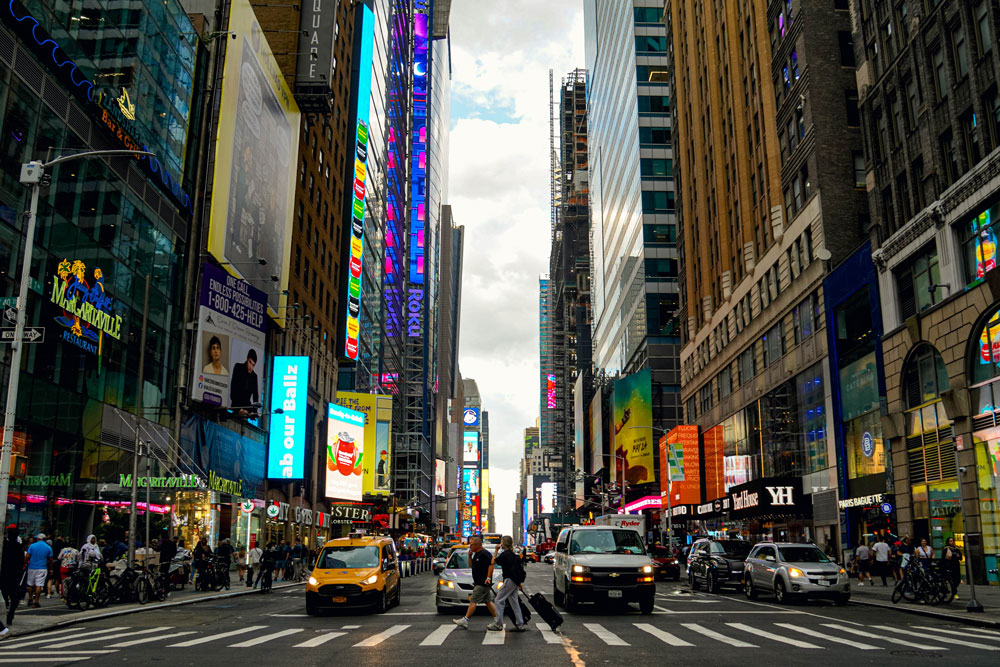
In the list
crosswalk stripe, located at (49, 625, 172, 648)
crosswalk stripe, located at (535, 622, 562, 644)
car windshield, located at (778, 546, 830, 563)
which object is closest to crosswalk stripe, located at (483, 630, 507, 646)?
crosswalk stripe, located at (535, 622, 562, 644)

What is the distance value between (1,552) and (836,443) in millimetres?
35931

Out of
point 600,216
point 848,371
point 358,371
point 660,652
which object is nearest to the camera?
point 660,652

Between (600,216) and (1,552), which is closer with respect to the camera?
(1,552)

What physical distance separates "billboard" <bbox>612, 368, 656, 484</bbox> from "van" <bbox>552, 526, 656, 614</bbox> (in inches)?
2557

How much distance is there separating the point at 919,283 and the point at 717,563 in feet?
48.0

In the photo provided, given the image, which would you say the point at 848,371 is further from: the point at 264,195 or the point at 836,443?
the point at 264,195

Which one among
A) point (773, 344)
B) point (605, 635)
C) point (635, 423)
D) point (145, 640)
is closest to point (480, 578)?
point (605, 635)

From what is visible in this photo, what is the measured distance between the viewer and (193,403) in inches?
1654

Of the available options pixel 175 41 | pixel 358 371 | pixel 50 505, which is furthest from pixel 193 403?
pixel 358 371

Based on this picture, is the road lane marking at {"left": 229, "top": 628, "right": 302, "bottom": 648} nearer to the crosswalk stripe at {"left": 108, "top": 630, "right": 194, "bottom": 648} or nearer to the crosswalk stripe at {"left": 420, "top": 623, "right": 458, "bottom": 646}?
the crosswalk stripe at {"left": 108, "top": 630, "right": 194, "bottom": 648}

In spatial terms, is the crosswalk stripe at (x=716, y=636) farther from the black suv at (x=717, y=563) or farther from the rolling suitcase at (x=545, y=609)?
the black suv at (x=717, y=563)

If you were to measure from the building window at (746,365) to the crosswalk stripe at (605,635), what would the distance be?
40.9 meters

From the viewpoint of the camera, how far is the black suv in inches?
1148

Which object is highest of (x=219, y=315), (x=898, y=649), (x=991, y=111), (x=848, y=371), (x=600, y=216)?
(x=600, y=216)
